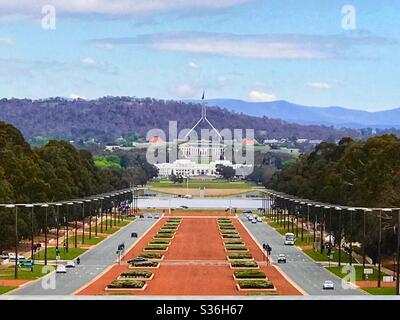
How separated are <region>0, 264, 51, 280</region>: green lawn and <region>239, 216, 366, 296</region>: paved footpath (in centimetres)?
1417

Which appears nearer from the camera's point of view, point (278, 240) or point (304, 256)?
point (304, 256)

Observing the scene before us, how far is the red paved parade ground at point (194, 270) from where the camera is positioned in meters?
42.8

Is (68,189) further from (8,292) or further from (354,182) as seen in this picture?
(8,292)

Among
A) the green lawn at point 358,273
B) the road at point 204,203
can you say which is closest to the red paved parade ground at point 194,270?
the green lawn at point 358,273

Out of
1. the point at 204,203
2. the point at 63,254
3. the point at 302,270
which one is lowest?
the point at 204,203

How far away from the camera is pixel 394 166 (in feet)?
219

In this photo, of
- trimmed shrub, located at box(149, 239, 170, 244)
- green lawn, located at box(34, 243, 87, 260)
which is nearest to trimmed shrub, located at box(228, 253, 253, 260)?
green lawn, located at box(34, 243, 87, 260)

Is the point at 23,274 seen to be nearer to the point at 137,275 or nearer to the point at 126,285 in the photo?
the point at 137,275

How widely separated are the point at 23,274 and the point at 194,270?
9780mm

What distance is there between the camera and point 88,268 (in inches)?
2255

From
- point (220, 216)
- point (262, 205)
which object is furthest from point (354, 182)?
point (262, 205)

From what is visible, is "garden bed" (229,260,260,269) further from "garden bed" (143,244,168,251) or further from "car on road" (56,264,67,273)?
"garden bed" (143,244,168,251)

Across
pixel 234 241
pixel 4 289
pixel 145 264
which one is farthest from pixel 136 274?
pixel 234 241

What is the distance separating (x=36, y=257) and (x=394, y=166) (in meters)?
26.0
